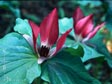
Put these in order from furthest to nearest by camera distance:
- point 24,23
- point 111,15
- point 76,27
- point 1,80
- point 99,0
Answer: point 99,0
point 111,15
point 76,27
point 24,23
point 1,80

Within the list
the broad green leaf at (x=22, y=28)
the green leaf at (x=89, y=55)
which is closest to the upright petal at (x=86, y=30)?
the green leaf at (x=89, y=55)

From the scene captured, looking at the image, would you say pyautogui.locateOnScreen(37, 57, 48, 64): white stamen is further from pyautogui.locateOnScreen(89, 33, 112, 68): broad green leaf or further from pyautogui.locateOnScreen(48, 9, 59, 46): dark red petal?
pyautogui.locateOnScreen(89, 33, 112, 68): broad green leaf

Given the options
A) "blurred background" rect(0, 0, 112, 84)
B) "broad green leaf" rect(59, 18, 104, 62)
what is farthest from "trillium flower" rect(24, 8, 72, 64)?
"blurred background" rect(0, 0, 112, 84)

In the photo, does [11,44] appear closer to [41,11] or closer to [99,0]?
[99,0]

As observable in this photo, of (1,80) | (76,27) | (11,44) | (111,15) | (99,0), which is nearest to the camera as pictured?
(1,80)

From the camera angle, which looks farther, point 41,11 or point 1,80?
point 41,11

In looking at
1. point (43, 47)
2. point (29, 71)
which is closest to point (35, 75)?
point (29, 71)

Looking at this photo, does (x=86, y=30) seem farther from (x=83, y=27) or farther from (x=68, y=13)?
(x=68, y=13)

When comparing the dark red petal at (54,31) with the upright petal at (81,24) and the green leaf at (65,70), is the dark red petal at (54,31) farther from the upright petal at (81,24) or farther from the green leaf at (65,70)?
the upright petal at (81,24)

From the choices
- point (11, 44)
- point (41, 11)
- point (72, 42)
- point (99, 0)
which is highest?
point (11, 44)
